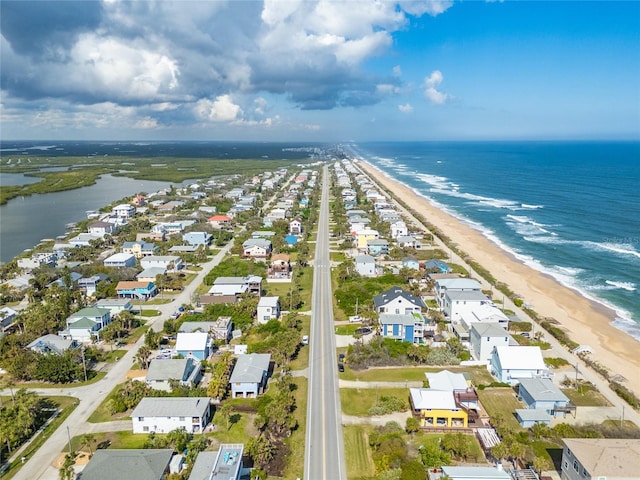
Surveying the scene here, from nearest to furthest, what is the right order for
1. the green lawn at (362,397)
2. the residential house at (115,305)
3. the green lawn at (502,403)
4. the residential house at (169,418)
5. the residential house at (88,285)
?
the residential house at (169,418) → the green lawn at (502,403) → the green lawn at (362,397) → the residential house at (115,305) → the residential house at (88,285)

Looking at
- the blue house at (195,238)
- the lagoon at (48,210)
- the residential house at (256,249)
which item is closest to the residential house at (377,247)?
the residential house at (256,249)

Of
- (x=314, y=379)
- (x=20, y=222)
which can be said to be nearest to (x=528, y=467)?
(x=314, y=379)

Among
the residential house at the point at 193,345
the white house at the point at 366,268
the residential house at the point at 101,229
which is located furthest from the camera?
the residential house at the point at 101,229

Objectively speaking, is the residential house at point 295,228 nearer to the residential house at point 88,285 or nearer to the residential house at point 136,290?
the residential house at point 136,290

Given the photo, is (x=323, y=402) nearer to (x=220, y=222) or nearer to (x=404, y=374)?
(x=404, y=374)

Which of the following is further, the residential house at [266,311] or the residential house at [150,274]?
the residential house at [150,274]

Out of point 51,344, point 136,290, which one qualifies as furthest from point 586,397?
point 136,290
